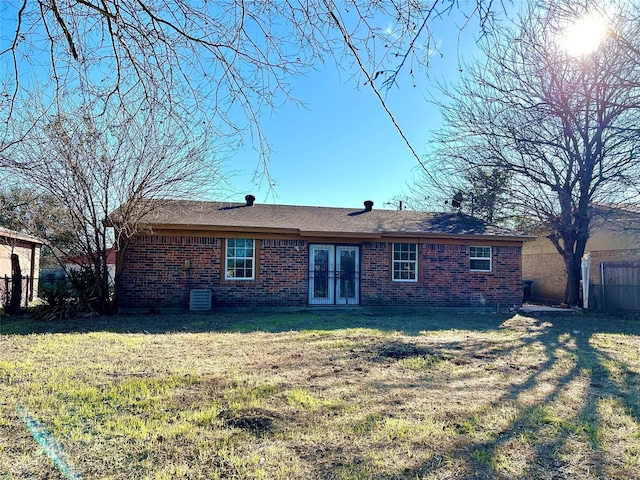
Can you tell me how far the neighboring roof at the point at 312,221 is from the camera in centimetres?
1181

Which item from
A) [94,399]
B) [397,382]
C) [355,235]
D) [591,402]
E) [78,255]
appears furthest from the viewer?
[355,235]

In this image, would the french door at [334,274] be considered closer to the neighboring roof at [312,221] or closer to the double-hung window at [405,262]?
the neighboring roof at [312,221]

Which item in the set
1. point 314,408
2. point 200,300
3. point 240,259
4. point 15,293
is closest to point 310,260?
point 240,259

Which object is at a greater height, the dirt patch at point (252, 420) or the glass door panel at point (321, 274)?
the glass door panel at point (321, 274)

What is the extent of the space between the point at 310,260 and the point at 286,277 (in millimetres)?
939

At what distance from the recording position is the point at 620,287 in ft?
47.0

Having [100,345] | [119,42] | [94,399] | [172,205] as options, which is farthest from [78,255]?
[119,42]

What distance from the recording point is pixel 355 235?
1253 centimetres

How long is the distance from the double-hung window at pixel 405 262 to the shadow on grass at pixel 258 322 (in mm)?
1279

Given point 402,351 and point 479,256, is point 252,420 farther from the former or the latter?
point 479,256

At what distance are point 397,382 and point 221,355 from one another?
281cm

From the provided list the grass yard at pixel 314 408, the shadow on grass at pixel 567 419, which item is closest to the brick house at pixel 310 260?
the grass yard at pixel 314 408

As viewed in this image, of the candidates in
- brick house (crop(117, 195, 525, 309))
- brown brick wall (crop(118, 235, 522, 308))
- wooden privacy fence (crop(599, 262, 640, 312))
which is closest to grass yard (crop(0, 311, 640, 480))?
brown brick wall (crop(118, 235, 522, 308))

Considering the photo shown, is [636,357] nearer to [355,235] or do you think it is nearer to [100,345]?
[355,235]
